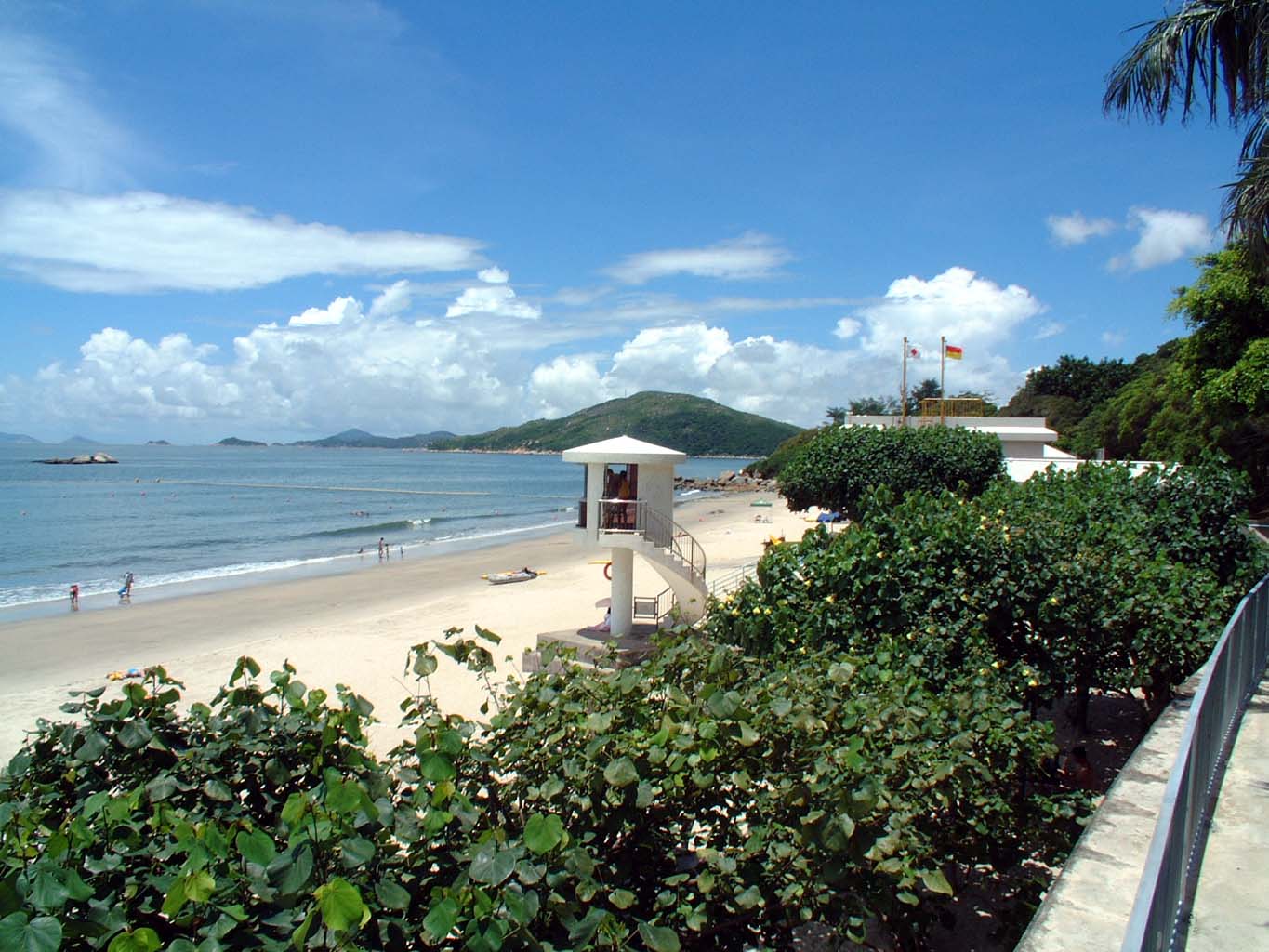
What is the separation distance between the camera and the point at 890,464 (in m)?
22.9

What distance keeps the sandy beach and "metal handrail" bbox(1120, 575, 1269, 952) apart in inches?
397

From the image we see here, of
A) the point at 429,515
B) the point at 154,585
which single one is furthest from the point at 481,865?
the point at 429,515

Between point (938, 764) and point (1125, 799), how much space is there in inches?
58.6

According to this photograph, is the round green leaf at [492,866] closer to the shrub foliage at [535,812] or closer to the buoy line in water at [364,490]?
the shrub foliage at [535,812]

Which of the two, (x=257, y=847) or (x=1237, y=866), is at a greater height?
(x=257, y=847)

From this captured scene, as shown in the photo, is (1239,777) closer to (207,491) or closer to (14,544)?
(14,544)

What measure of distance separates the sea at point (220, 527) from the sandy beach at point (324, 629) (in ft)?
11.2

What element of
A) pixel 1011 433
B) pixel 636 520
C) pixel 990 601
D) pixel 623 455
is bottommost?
pixel 636 520

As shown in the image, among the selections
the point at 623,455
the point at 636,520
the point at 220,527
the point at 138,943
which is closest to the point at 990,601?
the point at 138,943

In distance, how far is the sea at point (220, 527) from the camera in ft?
116

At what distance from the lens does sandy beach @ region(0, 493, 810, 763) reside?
17359mm

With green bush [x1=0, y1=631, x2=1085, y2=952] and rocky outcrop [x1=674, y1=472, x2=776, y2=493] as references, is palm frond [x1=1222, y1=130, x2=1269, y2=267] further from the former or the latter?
rocky outcrop [x1=674, y1=472, x2=776, y2=493]

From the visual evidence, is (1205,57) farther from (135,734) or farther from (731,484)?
(731,484)

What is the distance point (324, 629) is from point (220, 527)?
3515cm
